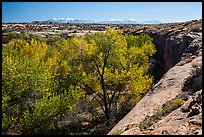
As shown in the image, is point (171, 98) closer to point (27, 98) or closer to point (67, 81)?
point (27, 98)

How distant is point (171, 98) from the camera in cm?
1991

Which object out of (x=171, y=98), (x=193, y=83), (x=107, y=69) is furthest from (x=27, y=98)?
(x=193, y=83)

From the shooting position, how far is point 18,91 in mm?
21766

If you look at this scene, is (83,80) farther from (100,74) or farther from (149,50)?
(149,50)

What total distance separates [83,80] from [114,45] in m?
4.81

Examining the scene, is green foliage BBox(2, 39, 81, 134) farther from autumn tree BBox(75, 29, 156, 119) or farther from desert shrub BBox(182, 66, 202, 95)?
desert shrub BBox(182, 66, 202, 95)

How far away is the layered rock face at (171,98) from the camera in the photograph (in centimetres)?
1290

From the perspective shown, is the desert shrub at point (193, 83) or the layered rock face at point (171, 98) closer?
the layered rock face at point (171, 98)

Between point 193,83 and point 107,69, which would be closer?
point 193,83

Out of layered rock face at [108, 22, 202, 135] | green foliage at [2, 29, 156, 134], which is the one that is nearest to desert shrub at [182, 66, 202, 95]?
layered rock face at [108, 22, 202, 135]

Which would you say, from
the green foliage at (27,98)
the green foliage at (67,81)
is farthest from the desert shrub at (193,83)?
the green foliage at (27,98)

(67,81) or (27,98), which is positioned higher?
(27,98)

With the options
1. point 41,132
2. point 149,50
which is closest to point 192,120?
point 41,132

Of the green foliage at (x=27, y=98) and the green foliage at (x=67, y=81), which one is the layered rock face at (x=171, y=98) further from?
the green foliage at (x=27, y=98)
